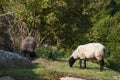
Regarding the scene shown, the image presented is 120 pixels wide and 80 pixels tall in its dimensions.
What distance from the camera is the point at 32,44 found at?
77.5 feet

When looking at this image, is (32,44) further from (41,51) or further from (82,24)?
(82,24)

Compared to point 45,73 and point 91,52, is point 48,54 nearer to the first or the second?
Answer: point 91,52

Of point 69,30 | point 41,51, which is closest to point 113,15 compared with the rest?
point 69,30

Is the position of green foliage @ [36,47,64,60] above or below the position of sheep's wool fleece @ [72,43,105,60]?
below

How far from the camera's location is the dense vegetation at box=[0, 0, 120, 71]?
28375 mm

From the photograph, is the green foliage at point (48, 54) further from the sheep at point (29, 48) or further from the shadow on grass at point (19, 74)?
the shadow on grass at point (19, 74)

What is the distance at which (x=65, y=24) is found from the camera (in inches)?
1171

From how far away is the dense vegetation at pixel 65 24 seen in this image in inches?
1117

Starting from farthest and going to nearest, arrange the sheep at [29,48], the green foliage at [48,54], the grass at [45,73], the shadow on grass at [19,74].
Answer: the sheep at [29,48], the green foliage at [48,54], the grass at [45,73], the shadow on grass at [19,74]

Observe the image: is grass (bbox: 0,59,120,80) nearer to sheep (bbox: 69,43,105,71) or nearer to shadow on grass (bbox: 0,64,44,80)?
shadow on grass (bbox: 0,64,44,80)

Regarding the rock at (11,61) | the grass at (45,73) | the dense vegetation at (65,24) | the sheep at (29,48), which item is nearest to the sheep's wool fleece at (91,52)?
the grass at (45,73)

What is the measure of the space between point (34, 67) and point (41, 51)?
13.8 feet

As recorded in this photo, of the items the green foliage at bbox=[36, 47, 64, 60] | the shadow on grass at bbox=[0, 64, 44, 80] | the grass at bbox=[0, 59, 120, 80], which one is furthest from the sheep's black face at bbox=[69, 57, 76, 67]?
the shadow on grass at bbox=[0, 64, 44, 80]

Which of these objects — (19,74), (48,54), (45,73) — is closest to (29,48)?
(48,54)
